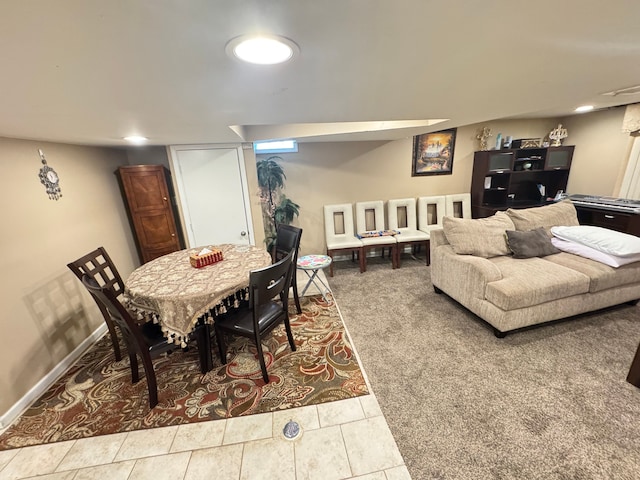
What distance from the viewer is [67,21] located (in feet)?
1.88

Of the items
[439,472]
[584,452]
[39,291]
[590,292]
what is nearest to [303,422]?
[439,472]

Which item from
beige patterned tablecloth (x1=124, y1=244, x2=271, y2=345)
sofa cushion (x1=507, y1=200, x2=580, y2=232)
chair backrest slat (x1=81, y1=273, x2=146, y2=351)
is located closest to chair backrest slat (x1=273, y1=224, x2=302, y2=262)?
beige patterned tablecloth (x1=124, y1=244, x2=271, y2=345)

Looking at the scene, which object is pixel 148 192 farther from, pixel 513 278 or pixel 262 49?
pixel 513 278

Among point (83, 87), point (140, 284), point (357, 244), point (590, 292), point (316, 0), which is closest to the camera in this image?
point (316, 0)

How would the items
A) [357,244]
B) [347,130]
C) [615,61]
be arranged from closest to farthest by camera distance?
[615,61] < [347,130] < [357,244]

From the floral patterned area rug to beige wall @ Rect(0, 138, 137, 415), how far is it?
0.87 ft

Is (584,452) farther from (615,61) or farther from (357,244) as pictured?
(357,244)

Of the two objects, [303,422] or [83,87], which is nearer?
[83,87]

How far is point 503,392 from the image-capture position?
1740mm

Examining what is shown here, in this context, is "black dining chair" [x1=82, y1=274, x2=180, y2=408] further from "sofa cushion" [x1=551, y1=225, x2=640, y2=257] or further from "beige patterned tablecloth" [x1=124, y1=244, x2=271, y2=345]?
"sofa cushion" [x1=551, y1=225, x2=640, y2=257]

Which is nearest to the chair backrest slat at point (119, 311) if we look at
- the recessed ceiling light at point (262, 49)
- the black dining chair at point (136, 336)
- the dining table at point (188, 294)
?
the black dining chair at point (136, 336)

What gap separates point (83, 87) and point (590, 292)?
3.92 m

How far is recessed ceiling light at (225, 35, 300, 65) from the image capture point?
723 mm

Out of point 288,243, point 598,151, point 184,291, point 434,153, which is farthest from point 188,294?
point 598,151
